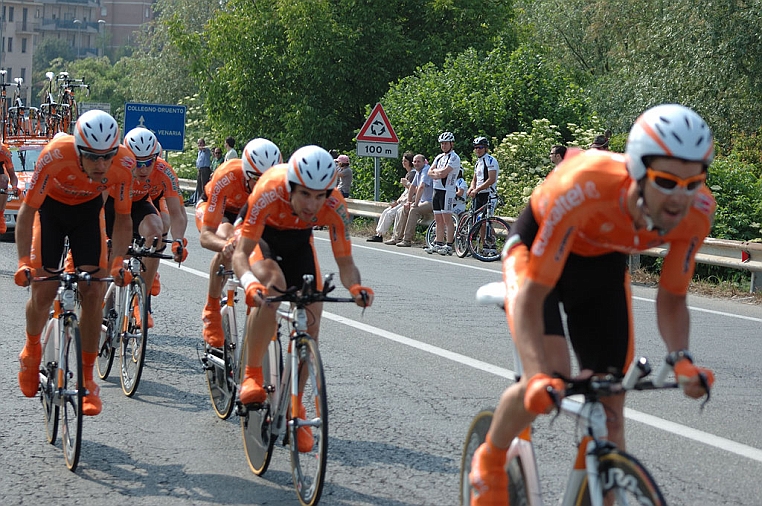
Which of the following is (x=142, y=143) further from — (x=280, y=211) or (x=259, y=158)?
(x=280, y=211)

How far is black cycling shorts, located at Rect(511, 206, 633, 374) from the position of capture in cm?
472

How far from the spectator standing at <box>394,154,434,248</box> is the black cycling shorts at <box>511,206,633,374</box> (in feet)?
55.1

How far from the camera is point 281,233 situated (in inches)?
271

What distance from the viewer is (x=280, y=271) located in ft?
21.6

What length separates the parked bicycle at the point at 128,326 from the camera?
29.2 ft

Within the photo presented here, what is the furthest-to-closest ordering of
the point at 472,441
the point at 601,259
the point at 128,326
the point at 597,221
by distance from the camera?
the point at 128,326
the point at 472,441
the point at 601,259
the point at 597,221

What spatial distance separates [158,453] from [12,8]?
158m

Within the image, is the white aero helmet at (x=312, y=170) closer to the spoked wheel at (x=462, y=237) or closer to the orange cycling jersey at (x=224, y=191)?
the orange cycling jersey at (x=224, y=191)

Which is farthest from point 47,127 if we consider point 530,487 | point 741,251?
point 530,487

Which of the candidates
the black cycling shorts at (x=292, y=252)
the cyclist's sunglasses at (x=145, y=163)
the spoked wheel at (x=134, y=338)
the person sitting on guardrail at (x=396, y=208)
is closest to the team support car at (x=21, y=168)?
the person sitting on guardrail at (x=396, y=208)

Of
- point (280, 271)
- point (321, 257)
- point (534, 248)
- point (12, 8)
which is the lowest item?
point (321, 257)

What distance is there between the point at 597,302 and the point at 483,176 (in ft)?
50.0

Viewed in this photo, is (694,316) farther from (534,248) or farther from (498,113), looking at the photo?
(498,113)

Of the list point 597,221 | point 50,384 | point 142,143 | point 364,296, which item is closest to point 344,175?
point 142,143
